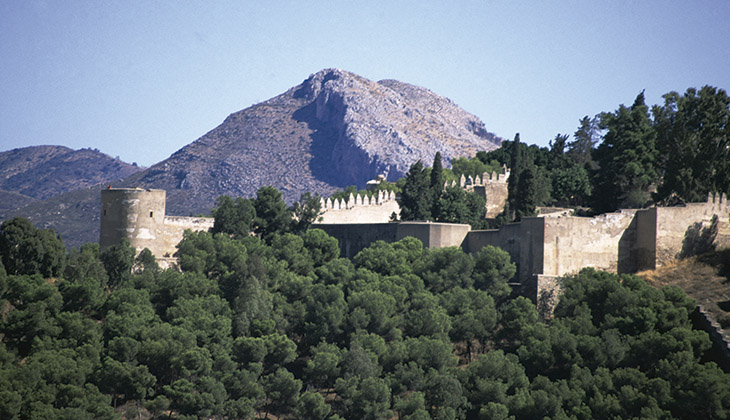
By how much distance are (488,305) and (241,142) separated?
304 feet

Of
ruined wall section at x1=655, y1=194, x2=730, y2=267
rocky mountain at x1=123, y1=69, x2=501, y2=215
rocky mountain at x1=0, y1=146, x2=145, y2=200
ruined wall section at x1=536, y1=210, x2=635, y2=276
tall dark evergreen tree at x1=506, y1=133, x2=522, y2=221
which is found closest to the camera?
ruined wall section at x1=655, y1=194, x2=730, y2=267

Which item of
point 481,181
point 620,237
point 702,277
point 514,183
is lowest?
point 702,277

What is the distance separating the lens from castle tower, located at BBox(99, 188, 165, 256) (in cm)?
3941

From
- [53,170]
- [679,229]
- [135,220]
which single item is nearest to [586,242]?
[679,229]

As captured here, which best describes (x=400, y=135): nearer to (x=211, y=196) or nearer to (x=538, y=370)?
(x=211, y=196)

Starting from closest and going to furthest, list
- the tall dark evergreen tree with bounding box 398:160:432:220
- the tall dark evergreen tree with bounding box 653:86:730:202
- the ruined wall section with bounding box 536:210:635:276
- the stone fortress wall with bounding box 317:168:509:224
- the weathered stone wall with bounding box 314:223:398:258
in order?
the ruined wall section with bounding box 536:210:635:276 < the tall dark evergreen tree with bounding box 653:86:730:202 < the weathered stone wall with bounding box 314:223:398:258 < the tall dark evergreen tree with bounding box 398:160:432:220 < the stone fortress wall with bounding box 317:168:509:224

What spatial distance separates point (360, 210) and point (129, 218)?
537 inches

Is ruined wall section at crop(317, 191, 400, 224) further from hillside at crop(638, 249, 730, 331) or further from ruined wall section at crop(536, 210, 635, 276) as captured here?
hillside at crop(638, 249, 730, 331)

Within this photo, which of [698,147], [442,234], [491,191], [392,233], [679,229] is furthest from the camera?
[491,191]

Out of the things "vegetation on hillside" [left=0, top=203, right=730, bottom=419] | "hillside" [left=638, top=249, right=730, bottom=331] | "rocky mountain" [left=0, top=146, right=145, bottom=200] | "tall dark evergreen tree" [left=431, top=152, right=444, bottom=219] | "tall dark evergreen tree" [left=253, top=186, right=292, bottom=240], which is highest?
"rocky mountain" [left=0, top=146, right=145, bottom=200]

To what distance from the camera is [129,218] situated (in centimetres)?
3947

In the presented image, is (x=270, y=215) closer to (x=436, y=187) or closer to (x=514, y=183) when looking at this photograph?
(x=436, y=187)

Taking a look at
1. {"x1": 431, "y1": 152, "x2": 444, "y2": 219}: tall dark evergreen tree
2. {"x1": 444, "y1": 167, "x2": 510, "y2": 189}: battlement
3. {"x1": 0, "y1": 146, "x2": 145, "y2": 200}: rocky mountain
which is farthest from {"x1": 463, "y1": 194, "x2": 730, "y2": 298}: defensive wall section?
{"x1": 0, "y1": 146, "x2": 145, "y2": 200}: rocky mountain

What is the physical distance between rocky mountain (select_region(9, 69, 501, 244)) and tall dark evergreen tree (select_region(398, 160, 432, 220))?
62.1m
